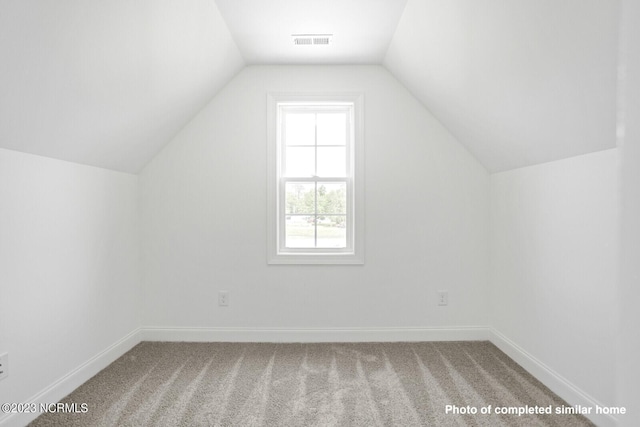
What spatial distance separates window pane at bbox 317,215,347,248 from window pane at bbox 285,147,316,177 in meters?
0.47

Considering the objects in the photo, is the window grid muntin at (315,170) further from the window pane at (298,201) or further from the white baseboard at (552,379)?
the white baseboard at (552,379)

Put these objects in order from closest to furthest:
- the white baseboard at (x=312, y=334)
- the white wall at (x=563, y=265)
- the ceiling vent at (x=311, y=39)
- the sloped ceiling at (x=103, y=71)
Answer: the sloped ceiling at (x=103, y=71) < the white wall at (x=563, y=265) < the ceiling vent at (x=311, y=39) < the white baseboard at (x=312, y=334)

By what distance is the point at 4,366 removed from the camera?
1874 mm

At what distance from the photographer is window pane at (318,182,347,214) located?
3.55 metres

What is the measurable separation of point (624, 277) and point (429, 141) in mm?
2889

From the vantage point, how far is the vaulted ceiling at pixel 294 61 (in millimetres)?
1573

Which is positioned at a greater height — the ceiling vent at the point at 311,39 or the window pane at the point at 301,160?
the ceiling vent at the point at 311,39

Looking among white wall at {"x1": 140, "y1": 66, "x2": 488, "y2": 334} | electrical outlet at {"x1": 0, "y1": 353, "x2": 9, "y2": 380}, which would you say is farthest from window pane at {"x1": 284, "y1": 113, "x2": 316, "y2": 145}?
electrical outlet at {"x1": 0, "y1": 353, "x2": 9, "y2": 380}

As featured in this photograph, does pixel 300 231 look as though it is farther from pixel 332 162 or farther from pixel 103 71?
pixel 103 71

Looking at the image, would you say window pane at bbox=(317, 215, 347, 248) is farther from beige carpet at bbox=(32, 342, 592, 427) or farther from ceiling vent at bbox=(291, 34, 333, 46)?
ceiling vent at bbox=(291, 34, 333, 46)

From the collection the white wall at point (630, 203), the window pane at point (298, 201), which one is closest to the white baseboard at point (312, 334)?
the window pane at point (298, 201)

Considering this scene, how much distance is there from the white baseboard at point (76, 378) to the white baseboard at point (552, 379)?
2869 millimetres

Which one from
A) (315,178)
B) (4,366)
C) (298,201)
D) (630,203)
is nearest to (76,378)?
(4,366)

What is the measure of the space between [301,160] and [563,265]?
7.33 ft
